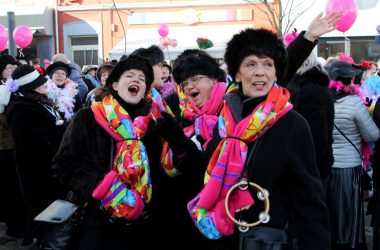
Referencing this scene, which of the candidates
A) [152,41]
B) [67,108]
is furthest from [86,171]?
[152,41]

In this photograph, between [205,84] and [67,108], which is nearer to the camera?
[205,84]

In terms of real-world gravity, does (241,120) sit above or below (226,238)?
above

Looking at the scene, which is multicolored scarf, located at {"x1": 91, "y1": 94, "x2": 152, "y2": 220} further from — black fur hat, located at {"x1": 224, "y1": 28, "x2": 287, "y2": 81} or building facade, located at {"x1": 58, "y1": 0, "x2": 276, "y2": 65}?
building facade, located at {"x1": 58, "y1": 0, "x2": 276, "y2": 65}

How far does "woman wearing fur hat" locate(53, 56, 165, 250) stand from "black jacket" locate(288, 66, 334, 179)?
4.13 ft

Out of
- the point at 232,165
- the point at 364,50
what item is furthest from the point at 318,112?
the point at 364,50

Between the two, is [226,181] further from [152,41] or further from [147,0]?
[147,0]

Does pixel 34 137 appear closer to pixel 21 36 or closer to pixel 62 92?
pixel 62 92

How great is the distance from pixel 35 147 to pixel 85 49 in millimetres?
16244

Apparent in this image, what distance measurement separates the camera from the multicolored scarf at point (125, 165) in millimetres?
2684

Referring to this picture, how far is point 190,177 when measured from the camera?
9.00ft

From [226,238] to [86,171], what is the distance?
1015mm

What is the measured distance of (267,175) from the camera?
2.11 meters

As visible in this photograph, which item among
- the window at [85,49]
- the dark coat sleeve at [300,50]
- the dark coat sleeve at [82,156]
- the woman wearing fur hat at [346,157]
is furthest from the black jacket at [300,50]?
the window at [85,49]

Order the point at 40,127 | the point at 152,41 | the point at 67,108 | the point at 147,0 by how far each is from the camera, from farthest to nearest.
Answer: the point at 147,0 < the point at 152,41 < the point at 67,108 < the point at 40,127
